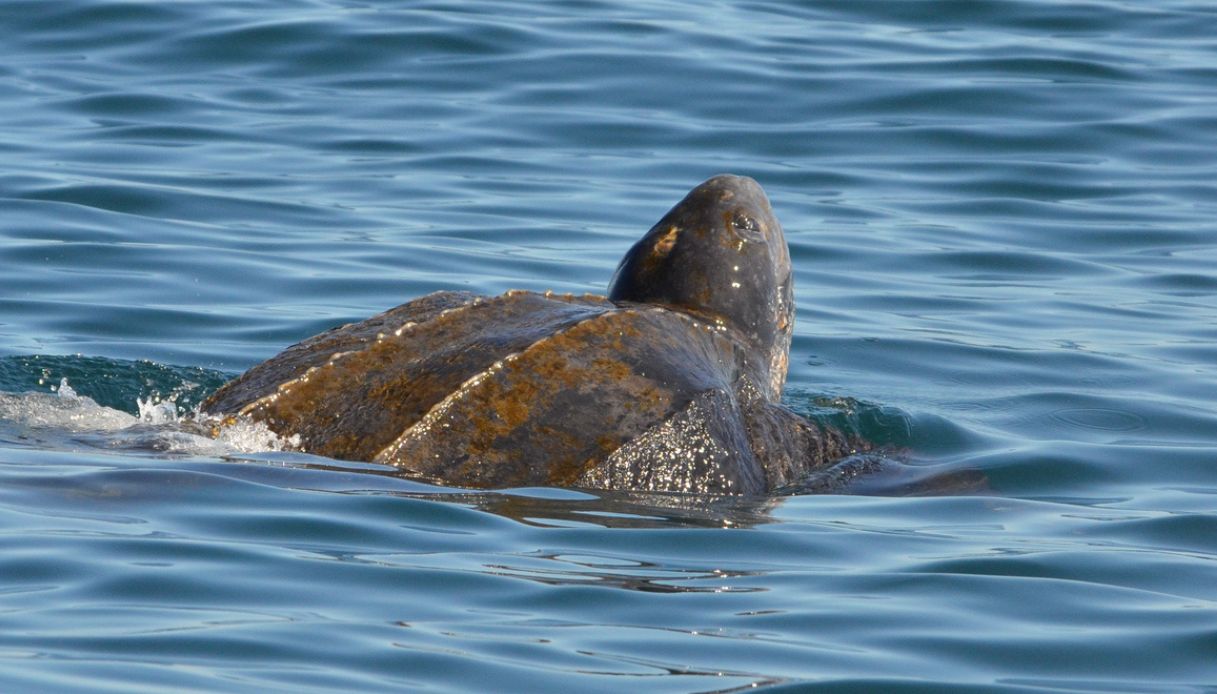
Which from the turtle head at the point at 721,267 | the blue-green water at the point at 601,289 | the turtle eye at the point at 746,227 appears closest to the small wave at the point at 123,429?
the blue-green water at the point at 601,289

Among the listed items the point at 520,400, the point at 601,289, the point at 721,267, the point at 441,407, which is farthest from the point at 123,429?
the point at 601,289

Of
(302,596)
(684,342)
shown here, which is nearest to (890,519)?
(684,342)

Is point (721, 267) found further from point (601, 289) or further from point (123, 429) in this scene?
point (601, 289)

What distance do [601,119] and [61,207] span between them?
4.30 meters

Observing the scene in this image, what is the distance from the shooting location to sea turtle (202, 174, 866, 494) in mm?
5406

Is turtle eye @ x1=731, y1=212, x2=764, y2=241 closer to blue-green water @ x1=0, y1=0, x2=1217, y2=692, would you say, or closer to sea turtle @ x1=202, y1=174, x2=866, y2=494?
sea turtle @ x1=202, y1=174, x2=866, y2=494

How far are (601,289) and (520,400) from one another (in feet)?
14.3

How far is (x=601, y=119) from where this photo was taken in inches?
539

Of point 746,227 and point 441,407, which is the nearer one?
point 441,407

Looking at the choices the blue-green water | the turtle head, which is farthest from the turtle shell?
the turtle head

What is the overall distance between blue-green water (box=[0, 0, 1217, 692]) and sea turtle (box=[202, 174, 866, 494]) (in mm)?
180

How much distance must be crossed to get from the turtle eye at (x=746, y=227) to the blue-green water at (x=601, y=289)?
1.09 metres

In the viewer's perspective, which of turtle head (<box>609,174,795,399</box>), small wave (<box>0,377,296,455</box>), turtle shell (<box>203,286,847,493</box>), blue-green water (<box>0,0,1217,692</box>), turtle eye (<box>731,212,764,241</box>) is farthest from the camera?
turtle eye (<box>731,212,764,241</box>)

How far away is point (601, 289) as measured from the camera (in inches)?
385
